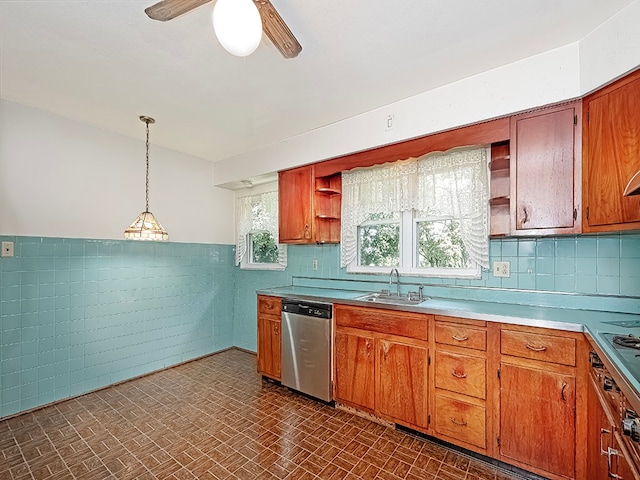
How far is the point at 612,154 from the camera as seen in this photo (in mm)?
1714

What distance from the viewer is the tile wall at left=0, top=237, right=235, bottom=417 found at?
2.62 metres

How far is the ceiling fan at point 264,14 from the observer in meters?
1.29

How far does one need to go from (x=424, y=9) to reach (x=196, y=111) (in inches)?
77.9

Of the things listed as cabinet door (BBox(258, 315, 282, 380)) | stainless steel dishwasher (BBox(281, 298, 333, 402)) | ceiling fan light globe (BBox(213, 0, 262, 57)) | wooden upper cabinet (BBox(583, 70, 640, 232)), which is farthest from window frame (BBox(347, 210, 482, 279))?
ceiling fan light globe (BBox(213, 0, 262, 57))

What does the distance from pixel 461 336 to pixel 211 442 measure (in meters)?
1.89

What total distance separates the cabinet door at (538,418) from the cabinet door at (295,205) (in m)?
2.04

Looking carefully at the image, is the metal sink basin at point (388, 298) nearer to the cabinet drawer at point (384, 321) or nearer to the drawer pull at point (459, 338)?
the cabinet drawer at point (384, 321)

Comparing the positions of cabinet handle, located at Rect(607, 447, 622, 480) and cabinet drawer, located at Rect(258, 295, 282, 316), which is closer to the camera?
cabinet handle, located at Rect(607, 447, 622, 480)

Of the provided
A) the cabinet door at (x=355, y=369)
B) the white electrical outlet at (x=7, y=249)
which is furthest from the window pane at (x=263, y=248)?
the white electrical outlet at (x=7, y=249)

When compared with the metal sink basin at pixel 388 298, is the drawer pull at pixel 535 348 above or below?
below

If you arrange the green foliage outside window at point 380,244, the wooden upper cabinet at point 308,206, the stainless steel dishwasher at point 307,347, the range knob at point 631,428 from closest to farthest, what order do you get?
the range knob at point 631,428, the stainless steel dishwasher at point 307,347, the green foliage outside window at point 380,244, the wooden upper cabinet at point 308,206

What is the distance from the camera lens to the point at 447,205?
258 cm

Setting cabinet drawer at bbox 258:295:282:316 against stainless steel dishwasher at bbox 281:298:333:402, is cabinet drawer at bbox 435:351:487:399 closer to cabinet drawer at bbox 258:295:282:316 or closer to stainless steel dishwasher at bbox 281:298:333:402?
stainless steel dishwasher at bbox 281:298:333:402

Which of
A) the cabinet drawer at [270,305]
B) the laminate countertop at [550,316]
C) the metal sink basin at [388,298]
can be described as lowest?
the cabinet drawer at [270,305]
